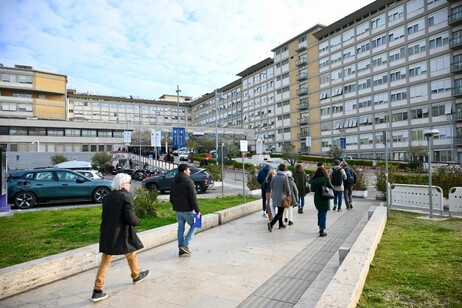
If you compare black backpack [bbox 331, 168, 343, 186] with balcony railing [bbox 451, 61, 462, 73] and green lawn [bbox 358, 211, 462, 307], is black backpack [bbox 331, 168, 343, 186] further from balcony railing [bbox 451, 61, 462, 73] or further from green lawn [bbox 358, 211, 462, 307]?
balcony railing [bbox 451, 61, 462, 73]

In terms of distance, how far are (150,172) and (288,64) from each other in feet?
159

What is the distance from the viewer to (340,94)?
184 feet

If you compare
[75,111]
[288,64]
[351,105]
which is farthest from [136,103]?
[351,105]

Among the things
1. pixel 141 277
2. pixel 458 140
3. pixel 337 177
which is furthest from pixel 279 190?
pixel 458 140

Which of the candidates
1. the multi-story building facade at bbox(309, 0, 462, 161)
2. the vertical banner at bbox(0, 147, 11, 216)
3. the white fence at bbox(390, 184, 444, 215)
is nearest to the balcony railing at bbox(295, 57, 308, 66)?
the multi-story building facade at bbox(309, 0, 462, 161)

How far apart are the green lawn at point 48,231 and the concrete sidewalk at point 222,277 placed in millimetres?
1222

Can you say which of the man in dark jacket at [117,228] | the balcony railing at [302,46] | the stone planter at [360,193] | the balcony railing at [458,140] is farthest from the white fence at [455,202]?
the balcony railing at [302,46]

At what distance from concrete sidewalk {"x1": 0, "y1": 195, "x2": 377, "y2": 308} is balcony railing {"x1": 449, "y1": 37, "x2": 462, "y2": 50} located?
42122mm

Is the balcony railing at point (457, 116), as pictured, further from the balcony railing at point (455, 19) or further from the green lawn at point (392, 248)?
the green lawn at point (392, 248)

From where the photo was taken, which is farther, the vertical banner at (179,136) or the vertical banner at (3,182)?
the vertical banner at (179,136)

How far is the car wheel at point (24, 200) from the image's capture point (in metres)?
12.2

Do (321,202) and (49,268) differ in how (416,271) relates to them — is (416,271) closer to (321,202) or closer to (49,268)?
(321,202)

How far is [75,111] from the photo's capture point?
91625 millimetres

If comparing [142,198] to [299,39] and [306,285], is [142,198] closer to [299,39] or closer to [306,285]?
[306,285]
